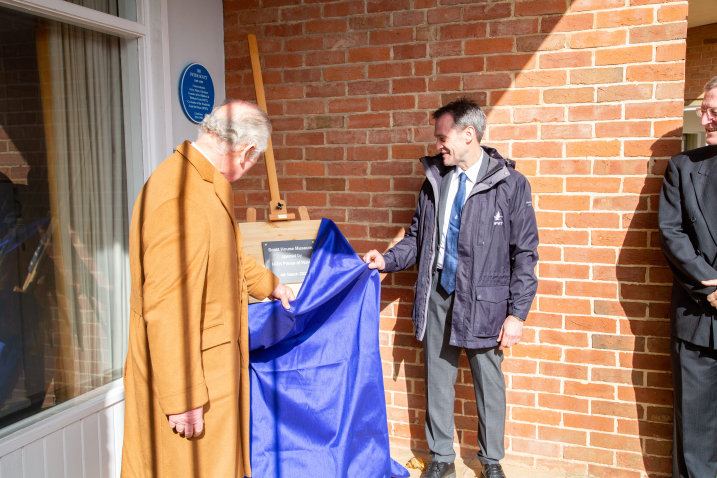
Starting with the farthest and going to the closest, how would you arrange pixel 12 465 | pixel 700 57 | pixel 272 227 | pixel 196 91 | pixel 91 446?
pixel 700 57
pixel 196 91
pixel 272 227
pixel 91 446
pixel 12 465

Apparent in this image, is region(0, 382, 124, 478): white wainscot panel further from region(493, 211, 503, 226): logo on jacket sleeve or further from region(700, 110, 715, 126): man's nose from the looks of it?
region(700, 110, 715, 126): man's nose

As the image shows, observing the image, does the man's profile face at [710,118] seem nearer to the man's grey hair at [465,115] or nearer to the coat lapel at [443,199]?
the man's grey hair at [465,115]

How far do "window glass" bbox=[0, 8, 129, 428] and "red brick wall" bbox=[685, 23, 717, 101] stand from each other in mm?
5541

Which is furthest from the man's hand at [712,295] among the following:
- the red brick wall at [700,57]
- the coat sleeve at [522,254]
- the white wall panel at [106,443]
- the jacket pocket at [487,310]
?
the red brick wall at [700,57]

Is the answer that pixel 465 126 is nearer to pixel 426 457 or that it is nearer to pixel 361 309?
pixel 361 309

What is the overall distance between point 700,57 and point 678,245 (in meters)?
4.03

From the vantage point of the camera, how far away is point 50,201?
2.59m

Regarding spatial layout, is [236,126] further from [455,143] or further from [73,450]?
[73,450]

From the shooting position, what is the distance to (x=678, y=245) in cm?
259

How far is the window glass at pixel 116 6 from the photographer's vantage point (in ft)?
8.87

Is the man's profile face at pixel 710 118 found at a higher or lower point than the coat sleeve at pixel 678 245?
higher

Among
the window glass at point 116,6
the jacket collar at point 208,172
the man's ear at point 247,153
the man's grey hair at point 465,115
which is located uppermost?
the window glass at point 116,6

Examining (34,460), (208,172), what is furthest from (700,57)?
(34,460)

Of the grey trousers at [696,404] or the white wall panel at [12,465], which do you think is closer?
the white wall panel at [12,465]
